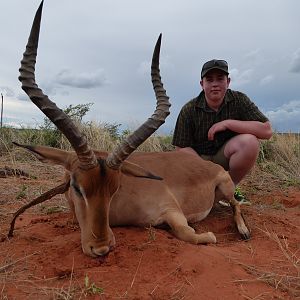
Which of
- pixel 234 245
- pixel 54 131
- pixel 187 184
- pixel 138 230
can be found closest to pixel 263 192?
pixel 187 184

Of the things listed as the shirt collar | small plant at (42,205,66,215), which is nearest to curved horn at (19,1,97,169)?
A: small plant at (42,205,66,215)

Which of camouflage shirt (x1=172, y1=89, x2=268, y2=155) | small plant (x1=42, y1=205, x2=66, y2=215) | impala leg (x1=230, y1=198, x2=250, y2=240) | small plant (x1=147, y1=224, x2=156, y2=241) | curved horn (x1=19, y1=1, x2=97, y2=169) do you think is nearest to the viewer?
curved horn (x1=19, y1=1, x2=97, y2=169)

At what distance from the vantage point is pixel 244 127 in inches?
285

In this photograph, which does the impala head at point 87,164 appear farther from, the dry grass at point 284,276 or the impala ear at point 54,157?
the dry grass at point 284,276

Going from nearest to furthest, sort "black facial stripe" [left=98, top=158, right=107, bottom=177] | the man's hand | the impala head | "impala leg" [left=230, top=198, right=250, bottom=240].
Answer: the impala head → "black facial stripe" [left=98, top=158, right=107, bottom=177] → "impala leg" [left=230, top=198, right=250, bottom=240] → the man's hand

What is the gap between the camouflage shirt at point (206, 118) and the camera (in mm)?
7551

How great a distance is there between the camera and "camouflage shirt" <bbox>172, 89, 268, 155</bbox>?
755 centimetres

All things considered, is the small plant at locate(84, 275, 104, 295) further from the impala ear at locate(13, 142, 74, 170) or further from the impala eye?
the impala ear at locate(13, 142, 74, 170)

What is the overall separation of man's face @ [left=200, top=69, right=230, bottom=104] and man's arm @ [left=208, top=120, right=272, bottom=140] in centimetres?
47

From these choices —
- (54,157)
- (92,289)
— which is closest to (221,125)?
(54,157)

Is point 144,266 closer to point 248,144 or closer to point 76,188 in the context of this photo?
point 76,188

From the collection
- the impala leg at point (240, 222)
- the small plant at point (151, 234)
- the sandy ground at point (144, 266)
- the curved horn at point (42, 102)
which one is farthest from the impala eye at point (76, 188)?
the impala leg at point (240, 222)

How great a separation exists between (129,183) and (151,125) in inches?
42.5

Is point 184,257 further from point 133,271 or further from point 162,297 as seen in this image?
point 162,297
